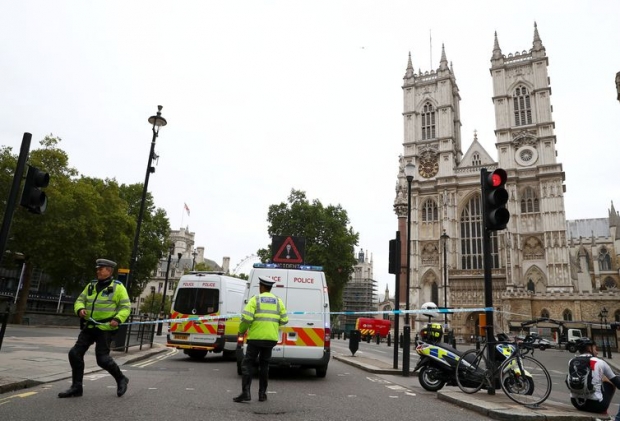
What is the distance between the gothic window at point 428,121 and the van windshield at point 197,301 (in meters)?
52.2

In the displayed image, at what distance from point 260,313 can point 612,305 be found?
45836 mm

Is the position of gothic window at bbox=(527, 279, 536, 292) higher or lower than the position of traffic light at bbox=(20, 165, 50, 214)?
higher

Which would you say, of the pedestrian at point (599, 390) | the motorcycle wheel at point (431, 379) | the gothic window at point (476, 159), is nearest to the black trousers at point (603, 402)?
the pedestrian at point (599, 390)

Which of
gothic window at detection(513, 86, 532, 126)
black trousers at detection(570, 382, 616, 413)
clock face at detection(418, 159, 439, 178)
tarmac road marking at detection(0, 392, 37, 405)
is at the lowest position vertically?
tarmac road marking at detection(0, 392, 37, 405)

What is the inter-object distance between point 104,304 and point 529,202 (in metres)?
54.1

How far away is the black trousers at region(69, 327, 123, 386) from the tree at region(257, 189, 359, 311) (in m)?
38.9

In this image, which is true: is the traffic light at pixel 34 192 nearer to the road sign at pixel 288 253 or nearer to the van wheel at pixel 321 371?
the van wheel at pixel 321 371

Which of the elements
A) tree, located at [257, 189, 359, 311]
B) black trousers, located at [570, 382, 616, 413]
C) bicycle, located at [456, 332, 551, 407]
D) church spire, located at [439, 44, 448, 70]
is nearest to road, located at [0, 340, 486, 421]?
bicycle, located at [456, 332, 551, 407]

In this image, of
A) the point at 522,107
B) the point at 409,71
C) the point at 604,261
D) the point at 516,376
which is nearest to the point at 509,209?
the point at 522,107

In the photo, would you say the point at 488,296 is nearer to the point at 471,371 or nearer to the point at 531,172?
the point at 471,371

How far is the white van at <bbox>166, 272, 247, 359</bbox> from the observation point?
12.1 m

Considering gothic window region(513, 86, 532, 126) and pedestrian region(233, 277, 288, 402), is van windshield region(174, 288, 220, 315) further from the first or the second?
gothic window region(513, 86, 532, 126)

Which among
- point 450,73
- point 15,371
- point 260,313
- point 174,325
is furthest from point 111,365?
point 450,73

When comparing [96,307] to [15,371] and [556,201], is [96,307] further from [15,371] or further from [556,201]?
[556,201]
